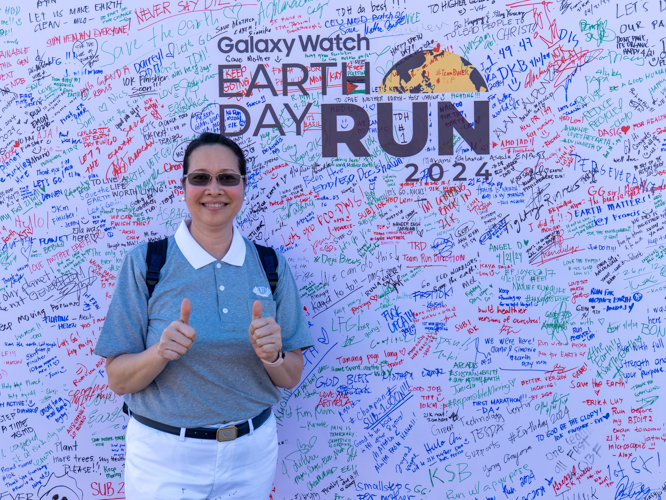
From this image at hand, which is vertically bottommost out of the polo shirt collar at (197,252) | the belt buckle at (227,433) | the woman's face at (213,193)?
the belt buckle at (227,433)

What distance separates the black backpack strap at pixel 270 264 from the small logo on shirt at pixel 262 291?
0.24ft

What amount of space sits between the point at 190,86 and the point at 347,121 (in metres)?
0.83

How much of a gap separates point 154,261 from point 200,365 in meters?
0.44

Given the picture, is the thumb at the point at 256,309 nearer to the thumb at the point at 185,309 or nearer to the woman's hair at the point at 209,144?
the thumb at the point at 185,309

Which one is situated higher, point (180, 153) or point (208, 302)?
point (180, 153)

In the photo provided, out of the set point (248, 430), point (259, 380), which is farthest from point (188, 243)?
point (248, 430)

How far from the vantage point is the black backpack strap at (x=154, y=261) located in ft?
6.57

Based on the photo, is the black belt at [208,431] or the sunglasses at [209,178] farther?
the sunglasses at [209,178]

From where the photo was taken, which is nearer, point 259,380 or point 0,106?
point 259,380

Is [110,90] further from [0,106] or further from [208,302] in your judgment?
[208,302]

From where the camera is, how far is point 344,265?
9.00 ft
